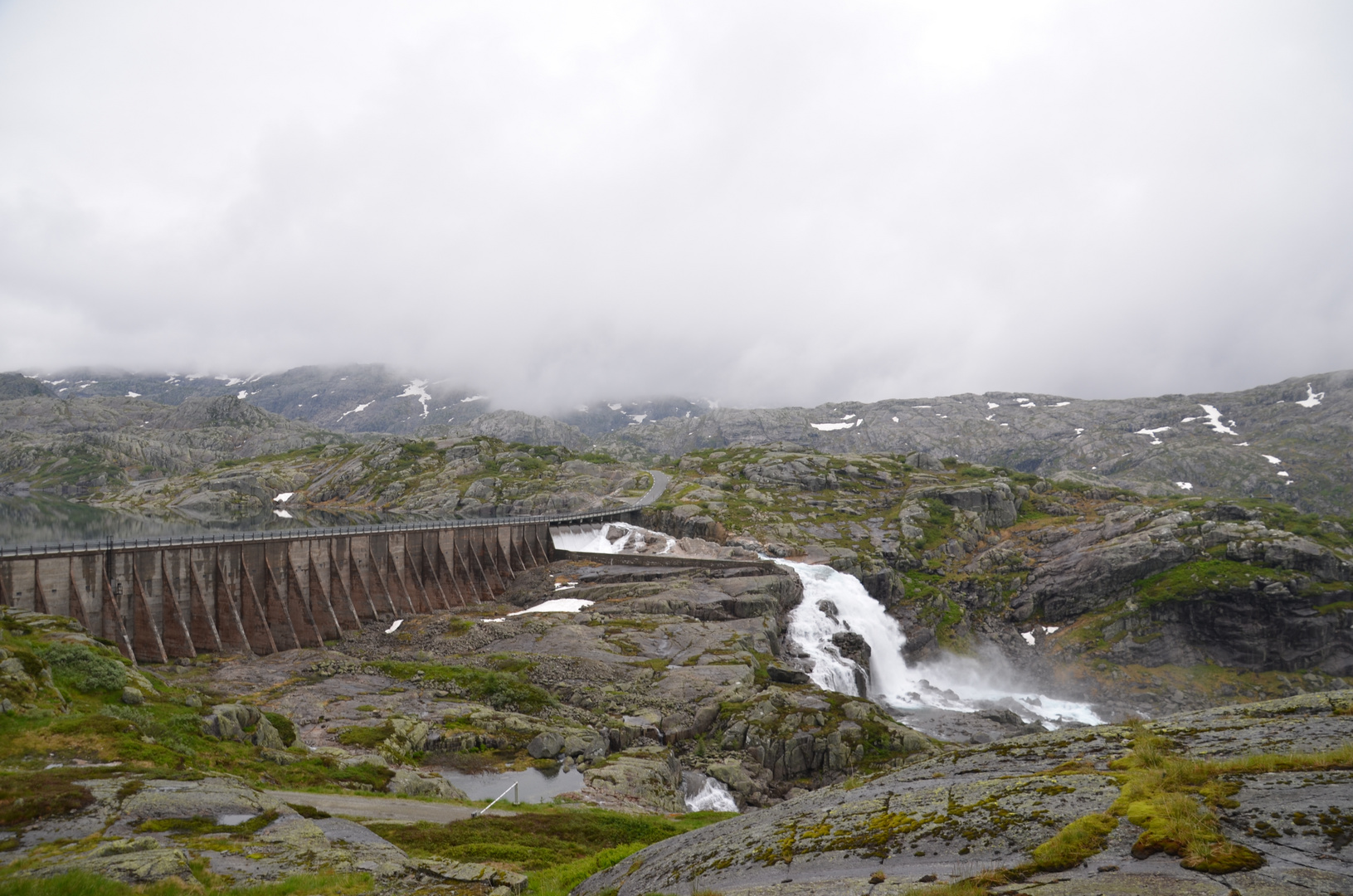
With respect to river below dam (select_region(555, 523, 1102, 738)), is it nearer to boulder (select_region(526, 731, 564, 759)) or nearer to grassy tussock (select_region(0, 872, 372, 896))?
boulder (select_region(526, 731, 564, 759))

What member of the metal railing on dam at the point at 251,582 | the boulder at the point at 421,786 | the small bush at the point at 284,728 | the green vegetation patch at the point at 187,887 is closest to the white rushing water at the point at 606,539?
the metal railing on dam at the point at 251,582

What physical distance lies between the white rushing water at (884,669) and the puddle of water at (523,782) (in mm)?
41943

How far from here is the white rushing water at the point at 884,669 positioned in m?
80.2

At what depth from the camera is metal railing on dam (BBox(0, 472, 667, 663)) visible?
53469 millimetres

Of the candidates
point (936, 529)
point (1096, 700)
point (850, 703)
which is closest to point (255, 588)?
point (850, 703)

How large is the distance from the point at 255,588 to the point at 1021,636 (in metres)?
107

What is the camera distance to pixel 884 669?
295ft

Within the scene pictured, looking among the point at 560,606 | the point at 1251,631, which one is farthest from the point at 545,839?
the point at 1251,631

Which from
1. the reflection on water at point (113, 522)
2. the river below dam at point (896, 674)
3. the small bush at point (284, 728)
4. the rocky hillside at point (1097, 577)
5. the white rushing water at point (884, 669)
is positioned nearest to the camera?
the small bush at point (284, 728)

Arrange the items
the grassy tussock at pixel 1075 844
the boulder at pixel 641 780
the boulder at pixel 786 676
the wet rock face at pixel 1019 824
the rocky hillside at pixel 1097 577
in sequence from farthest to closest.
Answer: the rocky hillside at pixel 1097 577 < the boulder at pixel 786 676 < the boulder at pixel 641 780 < the grassy tussock at pixel 1075 844 < the wet rock face at pixel 1019 824

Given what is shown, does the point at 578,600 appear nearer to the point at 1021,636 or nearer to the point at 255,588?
the point at 255,588

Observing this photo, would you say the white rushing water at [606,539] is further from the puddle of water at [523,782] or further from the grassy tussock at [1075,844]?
the grassy tussock at [1075,844]

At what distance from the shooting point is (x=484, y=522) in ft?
343

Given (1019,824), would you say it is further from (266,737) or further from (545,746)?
(266,737)
